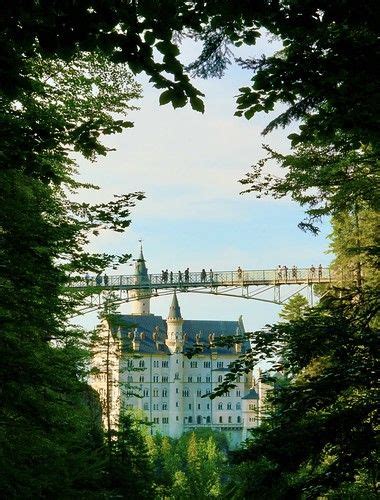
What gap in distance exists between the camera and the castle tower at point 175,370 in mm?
98062

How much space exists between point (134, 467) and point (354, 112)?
70.3 ft

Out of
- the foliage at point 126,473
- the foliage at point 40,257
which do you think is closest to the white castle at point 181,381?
the foliage at point 126,473

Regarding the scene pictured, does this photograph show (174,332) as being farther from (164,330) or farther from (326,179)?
(326,179)

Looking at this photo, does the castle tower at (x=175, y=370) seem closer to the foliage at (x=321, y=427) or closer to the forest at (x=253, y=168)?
the forest at (x=253, y=168)

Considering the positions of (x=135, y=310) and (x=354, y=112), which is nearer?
(x=354, y=112)

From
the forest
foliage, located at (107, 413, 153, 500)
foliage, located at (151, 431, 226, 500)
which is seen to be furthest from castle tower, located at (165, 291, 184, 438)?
the forest

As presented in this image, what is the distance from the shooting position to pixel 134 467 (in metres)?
24.5

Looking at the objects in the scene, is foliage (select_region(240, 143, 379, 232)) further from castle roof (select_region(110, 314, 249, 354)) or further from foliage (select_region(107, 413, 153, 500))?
castle roof (select_region(110, 314, 249, 354))

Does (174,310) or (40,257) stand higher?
(40,257)

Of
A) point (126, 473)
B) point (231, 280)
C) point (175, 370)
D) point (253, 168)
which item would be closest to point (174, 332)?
point (175, 370)

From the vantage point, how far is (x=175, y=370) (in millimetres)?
100562

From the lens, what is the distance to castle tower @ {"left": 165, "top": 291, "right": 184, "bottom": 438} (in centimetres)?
9806

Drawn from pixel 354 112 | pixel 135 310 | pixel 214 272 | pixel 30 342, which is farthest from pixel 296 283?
pixel 135 310

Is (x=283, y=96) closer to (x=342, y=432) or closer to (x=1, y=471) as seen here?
(x=342, y=432)
